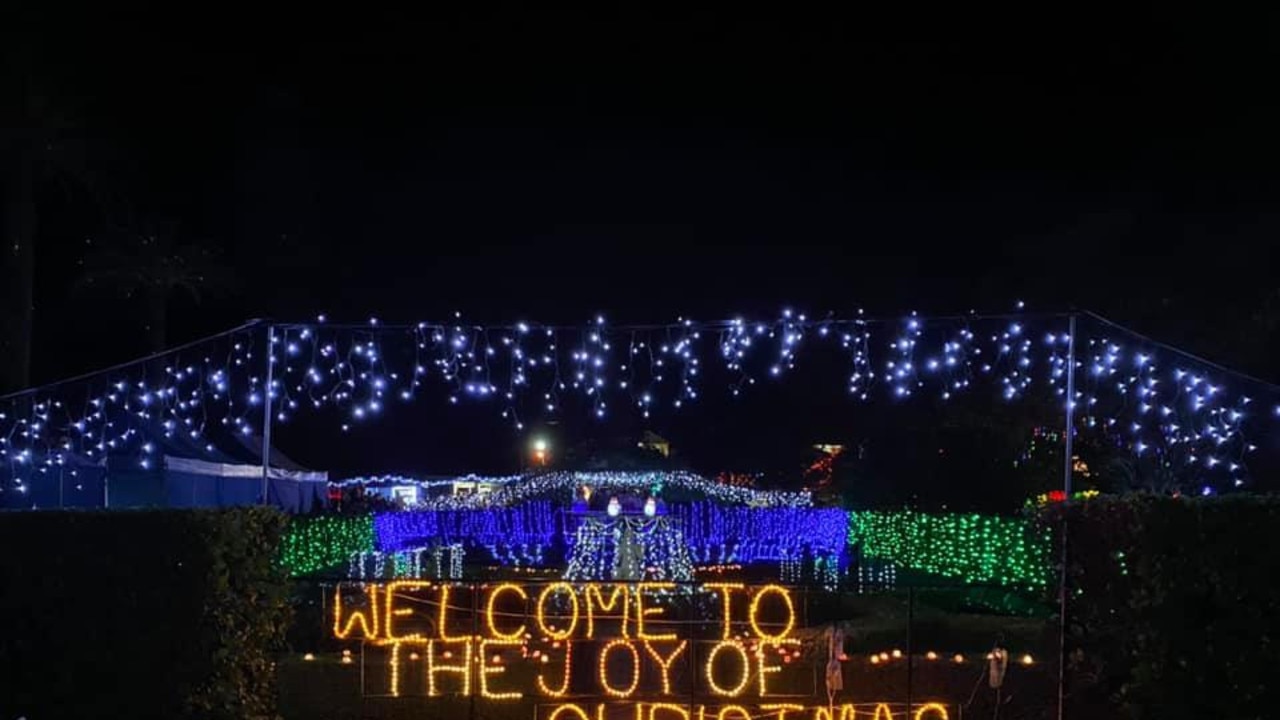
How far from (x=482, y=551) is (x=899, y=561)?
767cm

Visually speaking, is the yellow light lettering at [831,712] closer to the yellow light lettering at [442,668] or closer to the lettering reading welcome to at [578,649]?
the lettering reading welcome to at [578,649]

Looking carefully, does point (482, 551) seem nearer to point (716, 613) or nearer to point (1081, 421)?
point (716, 613)

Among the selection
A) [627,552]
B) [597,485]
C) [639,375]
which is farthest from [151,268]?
[627,552]

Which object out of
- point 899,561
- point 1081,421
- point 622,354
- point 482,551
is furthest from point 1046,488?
point 482,551

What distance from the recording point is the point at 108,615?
291 inches

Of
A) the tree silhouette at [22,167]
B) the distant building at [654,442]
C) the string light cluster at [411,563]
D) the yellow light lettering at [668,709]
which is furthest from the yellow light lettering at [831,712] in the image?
the distant building at [654,442]

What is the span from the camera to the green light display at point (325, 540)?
1546 cm

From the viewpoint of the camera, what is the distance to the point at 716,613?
44.8 ft

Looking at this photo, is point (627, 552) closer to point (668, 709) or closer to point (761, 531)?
point (668, 709)

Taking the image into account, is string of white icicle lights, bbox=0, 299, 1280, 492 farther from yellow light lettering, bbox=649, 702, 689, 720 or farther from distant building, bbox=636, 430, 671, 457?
distant building, bbox=636, 430, 671, 457

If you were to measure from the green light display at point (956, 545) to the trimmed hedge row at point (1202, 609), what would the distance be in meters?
5.96

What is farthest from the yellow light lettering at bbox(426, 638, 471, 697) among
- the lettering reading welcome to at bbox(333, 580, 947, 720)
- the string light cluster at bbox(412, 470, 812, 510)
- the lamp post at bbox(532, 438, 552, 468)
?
the lamp post at bbox(532, 438, 552, 468)

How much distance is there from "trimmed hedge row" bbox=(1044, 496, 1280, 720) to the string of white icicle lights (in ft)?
7.81

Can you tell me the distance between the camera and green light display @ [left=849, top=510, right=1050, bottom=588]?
1480 cm
